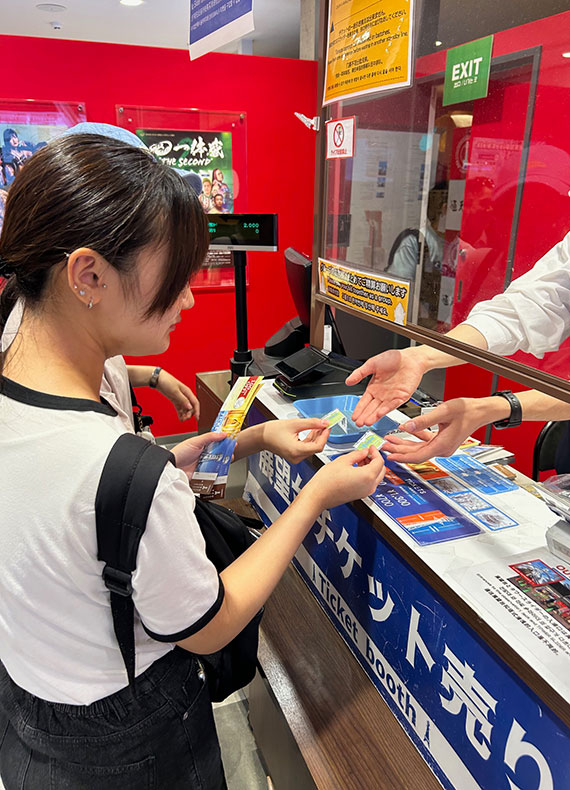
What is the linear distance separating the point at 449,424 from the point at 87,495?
749mm

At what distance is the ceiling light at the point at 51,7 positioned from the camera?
198 inches

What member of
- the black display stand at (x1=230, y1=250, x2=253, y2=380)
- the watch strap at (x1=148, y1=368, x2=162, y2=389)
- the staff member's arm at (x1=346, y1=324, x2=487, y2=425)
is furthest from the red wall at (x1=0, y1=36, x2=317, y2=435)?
the staff member's arm at (x1=346, y1=324, x2=487, y2=425)

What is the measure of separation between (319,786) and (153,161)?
99 cm

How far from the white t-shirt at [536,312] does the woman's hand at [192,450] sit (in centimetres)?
58

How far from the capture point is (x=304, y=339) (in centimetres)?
203

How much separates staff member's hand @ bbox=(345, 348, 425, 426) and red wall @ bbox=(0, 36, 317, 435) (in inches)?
95.2

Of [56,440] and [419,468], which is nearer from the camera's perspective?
[56,440]

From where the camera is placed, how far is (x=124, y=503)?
63 cm

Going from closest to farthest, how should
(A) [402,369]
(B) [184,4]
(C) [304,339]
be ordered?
1. (A) [402,369]
2. (C) [304,339]
3. (B) [184,4]

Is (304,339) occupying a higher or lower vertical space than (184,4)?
lower

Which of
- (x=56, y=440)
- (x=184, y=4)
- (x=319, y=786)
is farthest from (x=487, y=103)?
(x=184, y=4)

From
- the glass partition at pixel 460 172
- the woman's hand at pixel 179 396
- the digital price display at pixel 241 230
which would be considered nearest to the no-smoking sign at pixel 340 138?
the glass partition at pixel 460 172

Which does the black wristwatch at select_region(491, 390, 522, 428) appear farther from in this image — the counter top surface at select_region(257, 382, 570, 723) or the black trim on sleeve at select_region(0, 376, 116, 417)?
the black trim on sleeve at select_region(0, 376, 116, 417)

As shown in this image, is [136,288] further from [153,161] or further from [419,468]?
[419,468]
